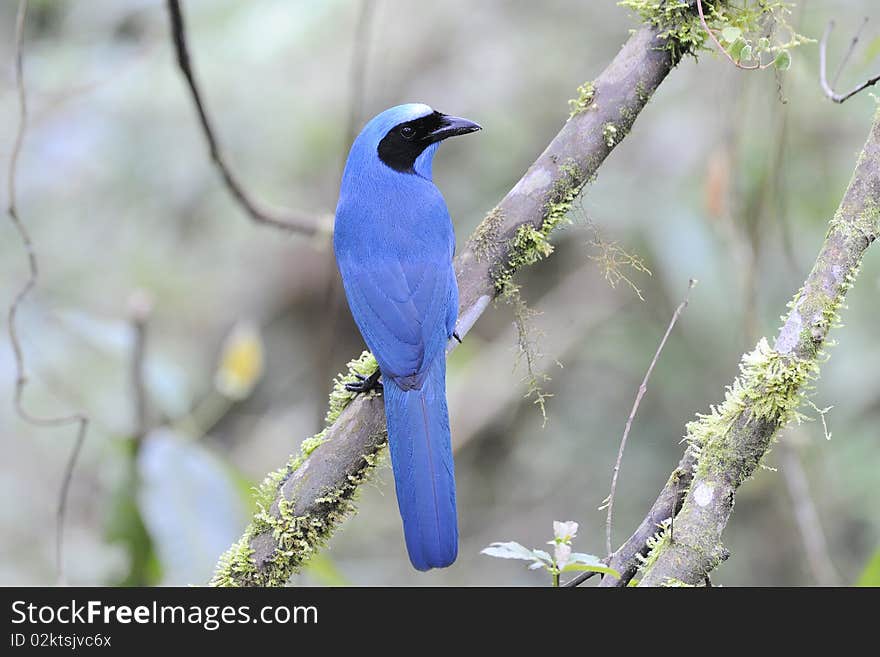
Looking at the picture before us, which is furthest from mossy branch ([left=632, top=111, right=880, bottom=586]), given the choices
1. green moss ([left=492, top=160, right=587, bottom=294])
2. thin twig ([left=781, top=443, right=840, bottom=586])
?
thin twig ([left=781, top=443, right=840, bottom=586])

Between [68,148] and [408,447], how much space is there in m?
4.06

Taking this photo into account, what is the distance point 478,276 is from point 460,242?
305cm

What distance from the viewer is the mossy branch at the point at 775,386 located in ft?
6.18

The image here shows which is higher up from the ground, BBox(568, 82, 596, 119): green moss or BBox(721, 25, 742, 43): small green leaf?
BBox(568, 82, 596, 119): green moss

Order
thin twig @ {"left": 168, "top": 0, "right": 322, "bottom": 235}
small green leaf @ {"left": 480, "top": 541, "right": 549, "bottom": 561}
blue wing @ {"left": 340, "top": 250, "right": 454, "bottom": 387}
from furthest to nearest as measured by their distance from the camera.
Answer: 1. thin twig @ {"left": 168, "top": 0, "right": 322, "bottom": 235}
2. blue wing @ {"left": 340, "top": 250, "right": 454, "bottom": 387}
3. small green leaf @ {"left": 480, "top": 541, "right": 549, "bottom": 561}

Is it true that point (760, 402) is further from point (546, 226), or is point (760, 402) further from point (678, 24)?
point (678, 24)

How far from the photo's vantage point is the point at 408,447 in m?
2.32

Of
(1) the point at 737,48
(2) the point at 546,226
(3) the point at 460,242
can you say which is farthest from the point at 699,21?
(3) the point at 460,242

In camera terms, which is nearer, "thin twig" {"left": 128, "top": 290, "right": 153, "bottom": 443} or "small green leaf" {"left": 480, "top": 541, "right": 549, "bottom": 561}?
"small green leaf" {"left": 480, "top": 541, "right": 549, "bottom": 561}

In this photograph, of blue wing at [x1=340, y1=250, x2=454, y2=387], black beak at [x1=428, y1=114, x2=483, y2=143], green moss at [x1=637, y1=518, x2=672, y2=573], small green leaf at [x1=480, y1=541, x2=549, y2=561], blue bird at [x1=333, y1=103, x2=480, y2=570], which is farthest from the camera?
black beak at [x1=428, y1=114, x2=483, y2=143]

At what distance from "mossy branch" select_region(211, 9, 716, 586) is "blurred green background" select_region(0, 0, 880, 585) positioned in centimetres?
142

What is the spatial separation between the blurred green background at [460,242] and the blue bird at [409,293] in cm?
95

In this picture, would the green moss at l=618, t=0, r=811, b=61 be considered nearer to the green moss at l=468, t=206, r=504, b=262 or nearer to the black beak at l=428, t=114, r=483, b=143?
the green moss at l=468, t=206, r=504, b=262

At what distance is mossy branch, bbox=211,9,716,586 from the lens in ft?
7.07
